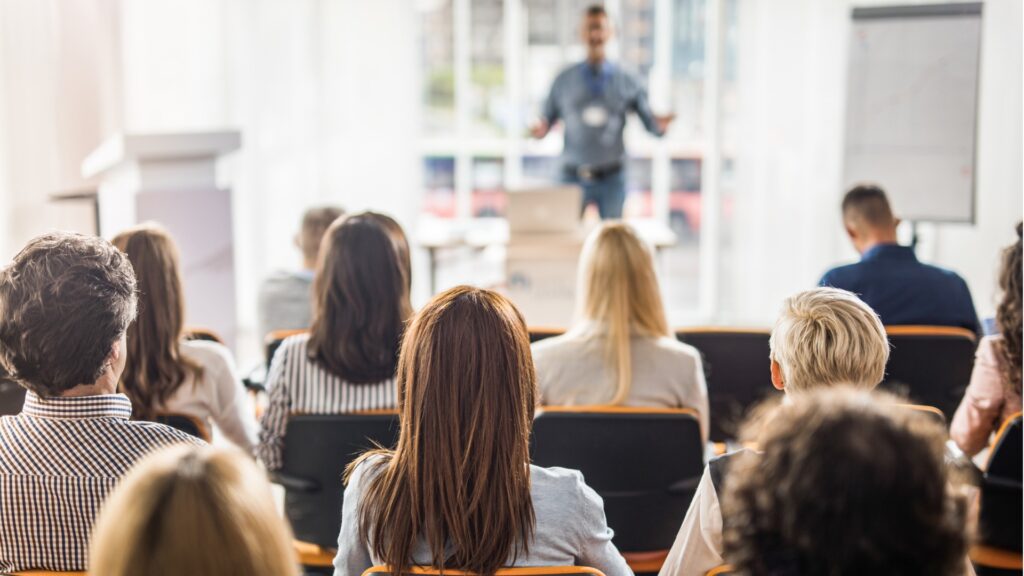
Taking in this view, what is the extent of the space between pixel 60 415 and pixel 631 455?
121 centimetres

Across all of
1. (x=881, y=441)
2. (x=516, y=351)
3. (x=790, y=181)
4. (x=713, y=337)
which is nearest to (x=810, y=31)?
(x=790, y=181)

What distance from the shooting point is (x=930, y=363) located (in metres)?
2.85

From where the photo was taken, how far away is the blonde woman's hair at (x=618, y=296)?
8.53 ft

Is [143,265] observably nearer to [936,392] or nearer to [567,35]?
[936,392]

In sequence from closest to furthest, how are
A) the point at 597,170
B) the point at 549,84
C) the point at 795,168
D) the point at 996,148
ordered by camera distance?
the point at 996,148, the point at 597,170, the point at 795,168, the point at 549,84

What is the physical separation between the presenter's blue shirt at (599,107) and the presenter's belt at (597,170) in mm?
20

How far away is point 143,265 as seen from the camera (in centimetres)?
250

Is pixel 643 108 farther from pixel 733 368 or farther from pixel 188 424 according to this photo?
pixel 188 424

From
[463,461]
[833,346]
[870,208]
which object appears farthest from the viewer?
[870,208]

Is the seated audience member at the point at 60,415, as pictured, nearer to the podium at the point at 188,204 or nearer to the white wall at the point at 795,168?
the podium at the point at 188,204

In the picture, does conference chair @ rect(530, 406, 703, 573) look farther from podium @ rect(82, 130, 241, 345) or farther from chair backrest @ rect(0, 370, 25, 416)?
podium @ rect(82, 130, 241, 345)

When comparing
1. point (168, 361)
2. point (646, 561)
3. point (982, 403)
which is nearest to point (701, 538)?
point (646, 561)

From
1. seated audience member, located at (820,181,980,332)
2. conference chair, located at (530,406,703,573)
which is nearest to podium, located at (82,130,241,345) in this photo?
conference chair, located at (530,406,703,573)

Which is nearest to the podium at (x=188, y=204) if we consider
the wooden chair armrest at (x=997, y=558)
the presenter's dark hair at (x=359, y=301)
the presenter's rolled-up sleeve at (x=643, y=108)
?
the presenter's dark hair at (x=359, y=301)
